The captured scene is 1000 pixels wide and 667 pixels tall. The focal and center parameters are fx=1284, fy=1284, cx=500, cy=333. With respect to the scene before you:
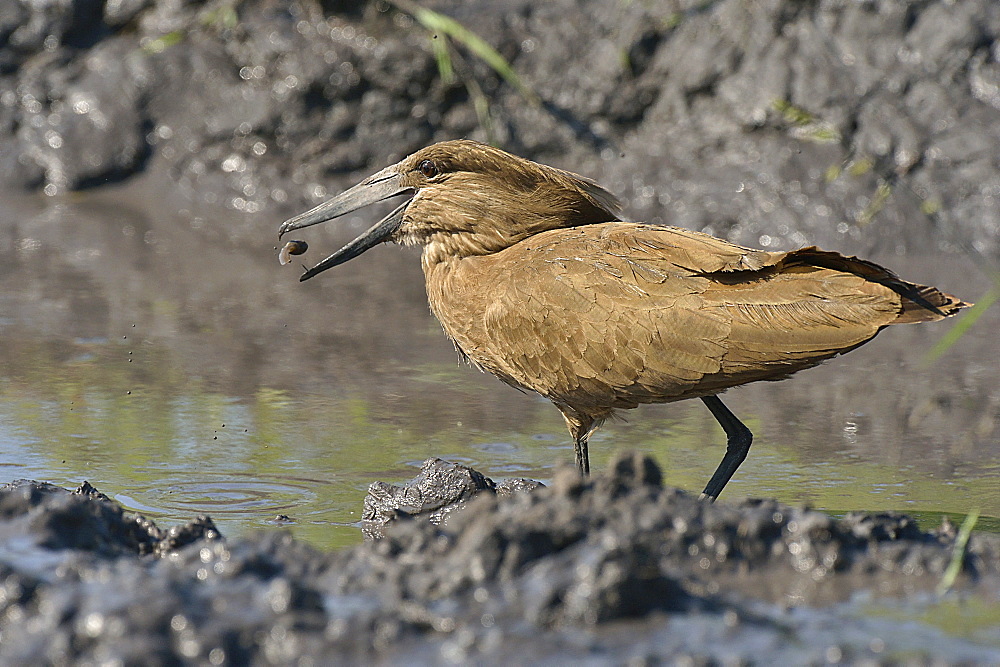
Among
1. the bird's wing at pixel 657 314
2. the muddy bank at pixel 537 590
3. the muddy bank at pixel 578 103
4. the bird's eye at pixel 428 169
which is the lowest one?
the muddy bank at pixel 537 590

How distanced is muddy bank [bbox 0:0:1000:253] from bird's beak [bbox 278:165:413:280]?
3.39 metres

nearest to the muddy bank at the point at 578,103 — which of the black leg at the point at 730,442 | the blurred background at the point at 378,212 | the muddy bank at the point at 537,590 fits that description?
the blurred background at the point at 378,212

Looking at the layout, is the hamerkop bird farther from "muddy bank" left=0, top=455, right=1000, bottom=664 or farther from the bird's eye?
"muddy bank" left=0, top=455, right=1000, bottom=664

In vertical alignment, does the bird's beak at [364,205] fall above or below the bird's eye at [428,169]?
below

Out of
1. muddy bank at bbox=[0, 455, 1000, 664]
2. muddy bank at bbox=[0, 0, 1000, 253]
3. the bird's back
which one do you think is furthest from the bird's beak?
muddy bank at bbox=[0, 0, 1000, 253]

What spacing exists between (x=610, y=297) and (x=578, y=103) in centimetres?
485

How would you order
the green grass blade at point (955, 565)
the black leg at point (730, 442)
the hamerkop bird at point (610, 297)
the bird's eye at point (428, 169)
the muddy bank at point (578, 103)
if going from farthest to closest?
the muddy bank at point (578, 103)
the bird's eye at point (428, 169)
the black leg at point (730, 442)
the hamerkop bird at point (610, 297)
the green grass blade at point (955, 565)

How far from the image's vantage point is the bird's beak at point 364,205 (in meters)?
4.95

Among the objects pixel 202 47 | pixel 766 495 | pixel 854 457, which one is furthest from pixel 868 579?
pixel 202 47

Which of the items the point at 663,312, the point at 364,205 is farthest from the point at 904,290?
the point at 364,205

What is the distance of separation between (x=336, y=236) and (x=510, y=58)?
173 cm

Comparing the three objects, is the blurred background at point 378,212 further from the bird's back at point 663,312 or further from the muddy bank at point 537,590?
the muddy bank at point 537,590

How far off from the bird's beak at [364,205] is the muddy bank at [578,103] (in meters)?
3.39

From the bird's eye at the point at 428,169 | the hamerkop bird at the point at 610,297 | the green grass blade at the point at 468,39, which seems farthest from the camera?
the green grass blade at the point at 468,39
